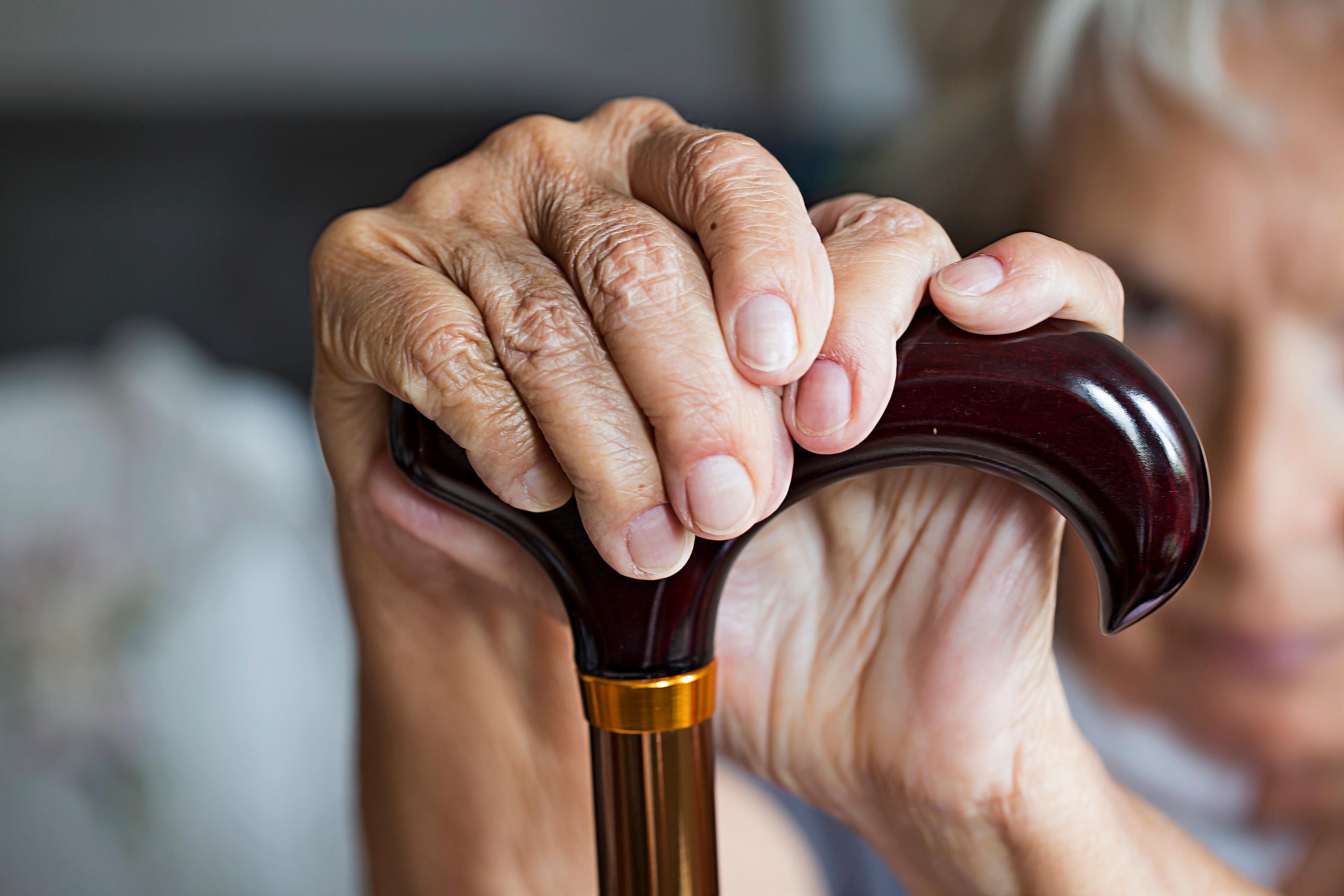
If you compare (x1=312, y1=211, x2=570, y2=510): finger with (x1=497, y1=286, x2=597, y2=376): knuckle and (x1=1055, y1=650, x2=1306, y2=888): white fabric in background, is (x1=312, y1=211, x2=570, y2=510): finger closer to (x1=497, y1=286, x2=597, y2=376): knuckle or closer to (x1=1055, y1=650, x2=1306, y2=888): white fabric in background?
(x1=497, y1=286, x2=597, y2=376): knuckle

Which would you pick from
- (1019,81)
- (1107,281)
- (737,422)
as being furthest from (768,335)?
(1019,81)

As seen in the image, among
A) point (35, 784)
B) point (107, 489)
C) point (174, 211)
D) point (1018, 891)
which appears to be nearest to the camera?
point (1018, 891)

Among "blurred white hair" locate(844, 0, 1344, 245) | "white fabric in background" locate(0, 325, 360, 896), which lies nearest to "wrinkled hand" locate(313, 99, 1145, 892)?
"blurred white hair" locate(844, 0, 1344, 245)

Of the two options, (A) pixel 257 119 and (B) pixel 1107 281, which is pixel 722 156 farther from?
(A) pixel 257 119

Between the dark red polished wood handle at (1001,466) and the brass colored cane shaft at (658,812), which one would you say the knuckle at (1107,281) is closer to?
the dark red polished wood handle at (1001,466)

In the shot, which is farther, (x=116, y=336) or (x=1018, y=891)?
(x=116, y=336)

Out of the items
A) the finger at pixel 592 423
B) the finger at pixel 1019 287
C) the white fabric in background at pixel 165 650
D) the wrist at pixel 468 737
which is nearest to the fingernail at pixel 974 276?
the finger at pixel 1019 287

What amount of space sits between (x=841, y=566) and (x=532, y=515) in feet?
0.53

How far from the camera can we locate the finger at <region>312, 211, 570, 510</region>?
0.30 metres

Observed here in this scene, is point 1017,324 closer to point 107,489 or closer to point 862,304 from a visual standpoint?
point 862,304

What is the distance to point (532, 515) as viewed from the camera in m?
0.32

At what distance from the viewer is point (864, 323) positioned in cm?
30

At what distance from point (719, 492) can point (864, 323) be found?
0.07 meters

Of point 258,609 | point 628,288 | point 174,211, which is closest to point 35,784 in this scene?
point 258,609
